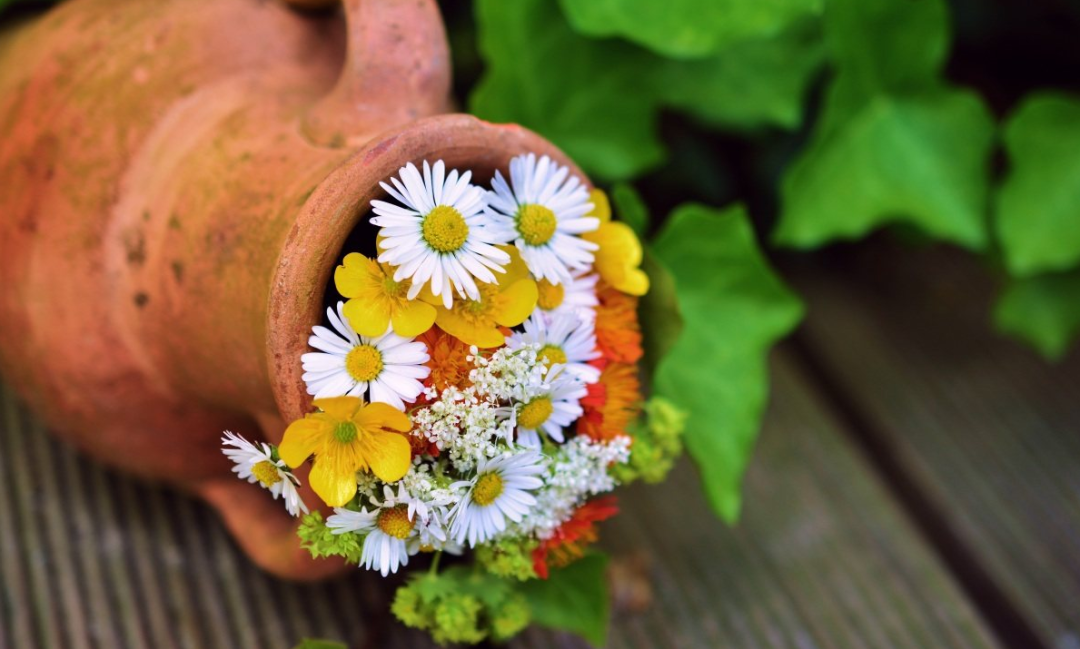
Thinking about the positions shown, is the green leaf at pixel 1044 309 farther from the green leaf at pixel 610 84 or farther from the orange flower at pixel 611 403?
the orange flower at pixel 611 403

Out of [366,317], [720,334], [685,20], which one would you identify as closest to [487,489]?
[366,317]

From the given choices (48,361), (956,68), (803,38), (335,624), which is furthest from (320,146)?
(956,68)

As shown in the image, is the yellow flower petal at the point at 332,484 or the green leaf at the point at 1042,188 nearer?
the yellow flower petal at the point at 332,484

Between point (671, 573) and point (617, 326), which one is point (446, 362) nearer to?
point (617, 326)

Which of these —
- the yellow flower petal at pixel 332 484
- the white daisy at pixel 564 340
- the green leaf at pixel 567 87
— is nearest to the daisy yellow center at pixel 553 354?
the white daisy at pixel 564 340

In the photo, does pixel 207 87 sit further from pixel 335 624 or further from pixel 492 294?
pixel 335 624
